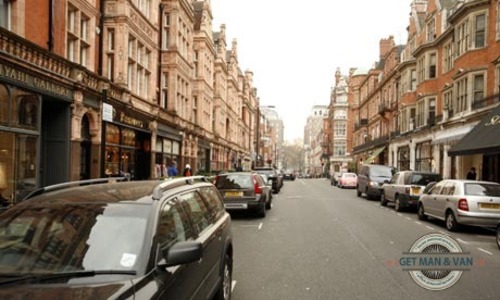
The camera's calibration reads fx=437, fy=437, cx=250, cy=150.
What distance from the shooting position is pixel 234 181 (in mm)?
15141

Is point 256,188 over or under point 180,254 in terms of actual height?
under

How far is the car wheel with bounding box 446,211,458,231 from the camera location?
12.5 m

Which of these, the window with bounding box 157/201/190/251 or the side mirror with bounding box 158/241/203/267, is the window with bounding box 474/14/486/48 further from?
the side mirror with bounding box 158/241/203/267

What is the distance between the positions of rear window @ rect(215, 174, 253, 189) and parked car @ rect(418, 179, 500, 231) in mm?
6161

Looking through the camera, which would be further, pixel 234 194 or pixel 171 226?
pixel 234 194

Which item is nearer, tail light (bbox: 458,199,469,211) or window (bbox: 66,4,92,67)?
tail light (bbox: 458,199,469,211)

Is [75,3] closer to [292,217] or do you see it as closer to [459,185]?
[292,217]

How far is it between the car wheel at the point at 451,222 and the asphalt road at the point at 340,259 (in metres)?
0.19

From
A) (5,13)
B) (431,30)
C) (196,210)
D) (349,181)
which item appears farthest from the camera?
(349,181)

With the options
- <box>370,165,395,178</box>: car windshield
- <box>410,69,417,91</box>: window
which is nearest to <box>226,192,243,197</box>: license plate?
<box>370,165,395,178</box>: car windshield

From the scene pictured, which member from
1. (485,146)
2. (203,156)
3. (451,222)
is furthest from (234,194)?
(203,156)

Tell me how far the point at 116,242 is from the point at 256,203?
1151 centimetres

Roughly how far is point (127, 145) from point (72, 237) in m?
17.5

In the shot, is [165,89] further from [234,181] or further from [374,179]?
[374,179]
